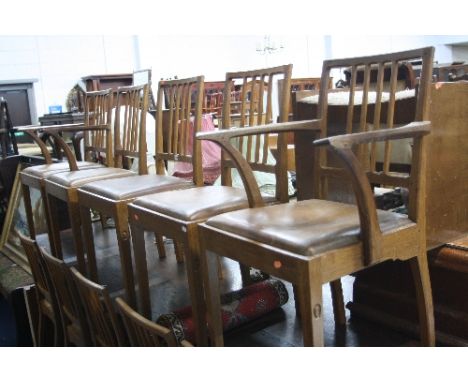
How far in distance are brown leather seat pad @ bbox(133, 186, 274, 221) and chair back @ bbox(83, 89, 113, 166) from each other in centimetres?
96

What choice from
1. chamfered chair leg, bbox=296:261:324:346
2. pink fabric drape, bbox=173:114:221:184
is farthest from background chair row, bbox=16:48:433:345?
pink fabric drape, bbox=173:114:221:184

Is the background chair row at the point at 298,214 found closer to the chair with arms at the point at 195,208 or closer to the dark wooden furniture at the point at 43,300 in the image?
the chair with arms at the point at 195,208

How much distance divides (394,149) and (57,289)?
1484mm

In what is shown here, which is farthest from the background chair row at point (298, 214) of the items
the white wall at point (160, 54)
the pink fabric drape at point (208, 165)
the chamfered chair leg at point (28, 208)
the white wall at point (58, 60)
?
the white wall at point (58, 60)

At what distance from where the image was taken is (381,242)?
120cm

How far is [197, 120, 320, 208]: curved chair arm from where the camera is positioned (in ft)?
4.79

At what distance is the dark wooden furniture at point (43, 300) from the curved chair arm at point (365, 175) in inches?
57.1

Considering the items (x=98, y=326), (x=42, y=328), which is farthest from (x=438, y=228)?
(x=42, y=328)

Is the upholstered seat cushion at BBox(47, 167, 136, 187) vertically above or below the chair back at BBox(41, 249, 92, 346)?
above

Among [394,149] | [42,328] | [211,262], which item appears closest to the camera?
[211,262]

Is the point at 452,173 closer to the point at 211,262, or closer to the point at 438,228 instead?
the point at 438,228

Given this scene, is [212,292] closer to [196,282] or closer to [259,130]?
[196,282]

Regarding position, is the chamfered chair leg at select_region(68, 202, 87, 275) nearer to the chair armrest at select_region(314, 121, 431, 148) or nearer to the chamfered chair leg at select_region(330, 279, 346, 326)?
the chamfered chair leg at select_region(330, 279, 346, 326)

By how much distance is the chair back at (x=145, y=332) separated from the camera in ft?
4.25
